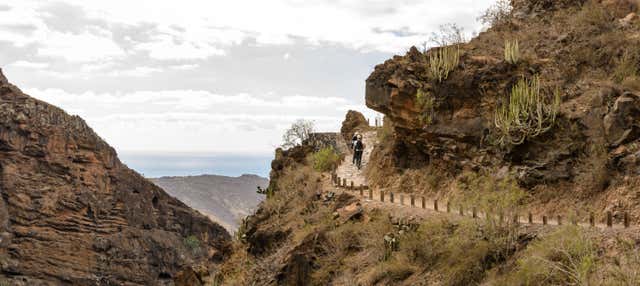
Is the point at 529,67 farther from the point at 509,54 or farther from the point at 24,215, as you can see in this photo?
the point at 24,215

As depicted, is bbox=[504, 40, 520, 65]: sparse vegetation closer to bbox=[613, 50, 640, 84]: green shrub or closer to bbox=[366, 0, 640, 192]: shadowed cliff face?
bbox=[366, 0, 640, 192]: shadowed cliff face

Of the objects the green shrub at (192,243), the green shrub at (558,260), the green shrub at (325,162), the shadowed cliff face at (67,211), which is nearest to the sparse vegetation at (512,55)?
the green shrub at (558,260)

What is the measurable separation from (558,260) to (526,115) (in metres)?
6.21

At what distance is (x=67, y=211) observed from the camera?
65.8 m

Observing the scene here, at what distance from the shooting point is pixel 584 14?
766 inches

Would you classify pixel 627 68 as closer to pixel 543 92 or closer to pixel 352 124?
pixel 543 92

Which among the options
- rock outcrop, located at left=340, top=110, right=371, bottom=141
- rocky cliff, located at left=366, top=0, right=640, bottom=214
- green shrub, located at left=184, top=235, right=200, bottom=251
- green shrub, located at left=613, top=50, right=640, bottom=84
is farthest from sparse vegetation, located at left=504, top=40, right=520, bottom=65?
green shrub, located at left=184, top=235, right=200, bottom=251

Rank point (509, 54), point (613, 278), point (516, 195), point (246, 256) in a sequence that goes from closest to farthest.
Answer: point (613, 278), point (516, 195), point (509, 54), point (246, 256)

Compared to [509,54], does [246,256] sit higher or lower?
lower

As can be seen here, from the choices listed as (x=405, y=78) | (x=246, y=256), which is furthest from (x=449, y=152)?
(x=246, y=256)

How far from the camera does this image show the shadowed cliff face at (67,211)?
203 feet

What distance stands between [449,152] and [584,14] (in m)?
6.63

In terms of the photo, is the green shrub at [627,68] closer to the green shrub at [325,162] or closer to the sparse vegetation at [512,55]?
the sparse vegetation at [512,55]

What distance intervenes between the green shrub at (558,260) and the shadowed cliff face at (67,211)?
5156 cm
